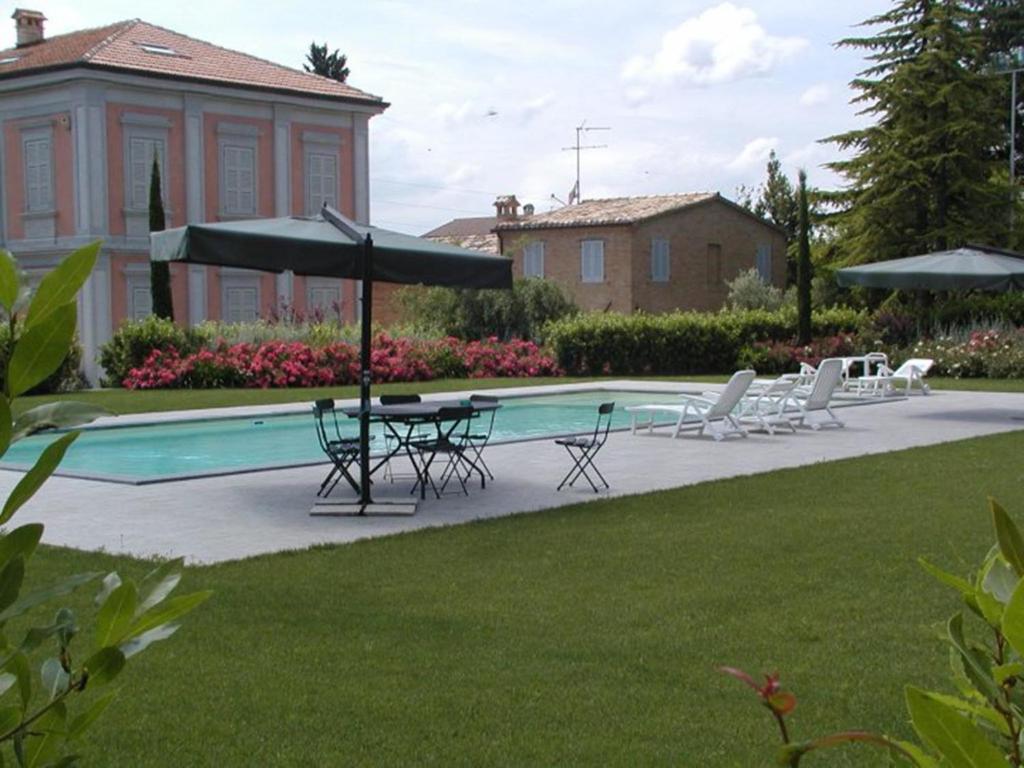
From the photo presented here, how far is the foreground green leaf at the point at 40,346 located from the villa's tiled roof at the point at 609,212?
142 ft

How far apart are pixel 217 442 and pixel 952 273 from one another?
11028 millimetres

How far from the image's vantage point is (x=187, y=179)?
35688mm

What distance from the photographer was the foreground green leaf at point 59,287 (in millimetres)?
1180

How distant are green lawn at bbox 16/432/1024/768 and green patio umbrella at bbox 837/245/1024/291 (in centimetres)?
976

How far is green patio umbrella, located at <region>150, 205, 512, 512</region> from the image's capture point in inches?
436

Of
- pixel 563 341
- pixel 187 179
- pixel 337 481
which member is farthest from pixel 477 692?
pixel 187 179

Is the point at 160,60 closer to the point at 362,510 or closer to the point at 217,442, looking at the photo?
the point at 217,442

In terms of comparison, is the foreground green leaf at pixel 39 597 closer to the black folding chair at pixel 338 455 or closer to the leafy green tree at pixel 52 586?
the leafy green tree at pixel 52 586

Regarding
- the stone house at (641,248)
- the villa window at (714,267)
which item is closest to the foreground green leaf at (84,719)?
the stone house at (641,248)

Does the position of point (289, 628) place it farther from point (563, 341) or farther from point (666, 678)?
point (563, 341)

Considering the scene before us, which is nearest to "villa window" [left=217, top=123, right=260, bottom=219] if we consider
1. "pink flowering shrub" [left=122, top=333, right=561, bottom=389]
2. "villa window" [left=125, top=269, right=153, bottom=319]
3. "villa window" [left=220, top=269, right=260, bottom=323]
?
"villa window" [left=220, top=269, right=260, bottom=323]

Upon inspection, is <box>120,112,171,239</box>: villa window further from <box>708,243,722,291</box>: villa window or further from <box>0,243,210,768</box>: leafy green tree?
<box>0,243,210,768</box>: leafy green tree

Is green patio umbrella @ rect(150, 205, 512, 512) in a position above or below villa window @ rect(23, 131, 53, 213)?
below

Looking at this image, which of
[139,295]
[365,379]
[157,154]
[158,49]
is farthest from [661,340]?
[365,379]
